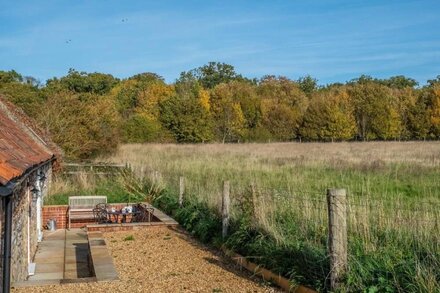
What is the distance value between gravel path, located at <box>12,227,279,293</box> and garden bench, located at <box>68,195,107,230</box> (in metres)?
3.10

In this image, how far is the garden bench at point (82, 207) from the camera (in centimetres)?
1566

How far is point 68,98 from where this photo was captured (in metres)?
26.6

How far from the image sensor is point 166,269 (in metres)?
9.36

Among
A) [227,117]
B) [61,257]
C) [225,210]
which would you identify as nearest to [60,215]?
[61,257]

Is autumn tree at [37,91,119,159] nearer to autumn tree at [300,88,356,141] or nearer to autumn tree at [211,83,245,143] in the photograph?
autumn tree at [211,83,245,143]

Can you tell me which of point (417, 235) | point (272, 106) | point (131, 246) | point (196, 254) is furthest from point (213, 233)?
point (272, 106)

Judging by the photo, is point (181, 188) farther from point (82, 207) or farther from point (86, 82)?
point (86, 82)

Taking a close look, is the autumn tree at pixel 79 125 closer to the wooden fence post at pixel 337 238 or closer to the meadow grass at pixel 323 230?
the meadow grass at pixel 323 230

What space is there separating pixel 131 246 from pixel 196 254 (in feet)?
6.17

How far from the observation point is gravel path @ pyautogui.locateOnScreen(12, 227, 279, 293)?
25.8 ft

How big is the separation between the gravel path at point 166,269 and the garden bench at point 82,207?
3.10 metres

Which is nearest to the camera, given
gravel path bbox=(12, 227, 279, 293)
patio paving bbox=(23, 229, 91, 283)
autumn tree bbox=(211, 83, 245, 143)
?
gravel path bbox=(12, 227, 279, 293)

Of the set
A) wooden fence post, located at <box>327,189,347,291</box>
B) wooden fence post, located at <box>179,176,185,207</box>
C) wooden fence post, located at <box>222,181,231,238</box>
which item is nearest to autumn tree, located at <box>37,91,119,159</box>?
wooden fence post, located at <box>179,176,185,207</box>

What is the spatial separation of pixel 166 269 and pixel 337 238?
3788mm
